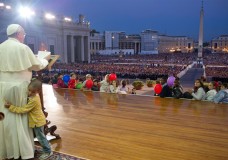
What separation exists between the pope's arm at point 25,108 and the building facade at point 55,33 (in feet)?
94.9

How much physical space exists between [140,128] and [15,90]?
2.76 metres

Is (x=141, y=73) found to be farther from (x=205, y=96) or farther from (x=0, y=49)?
(x=0, y=49)

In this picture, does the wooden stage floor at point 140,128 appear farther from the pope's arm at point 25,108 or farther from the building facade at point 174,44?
the building facade at point 174,44

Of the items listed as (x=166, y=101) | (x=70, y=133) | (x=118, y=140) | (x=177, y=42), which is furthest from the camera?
(x=177, y=42)

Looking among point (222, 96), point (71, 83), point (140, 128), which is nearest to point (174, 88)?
point (222, 96)

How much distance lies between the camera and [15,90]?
346 cm

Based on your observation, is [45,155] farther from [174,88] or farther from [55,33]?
[55,33]

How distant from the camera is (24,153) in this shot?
3.55 metres

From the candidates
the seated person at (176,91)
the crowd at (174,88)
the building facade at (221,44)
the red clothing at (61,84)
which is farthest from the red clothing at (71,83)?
the building facade at (221,44)

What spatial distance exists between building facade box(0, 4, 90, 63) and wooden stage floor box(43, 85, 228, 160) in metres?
25.9

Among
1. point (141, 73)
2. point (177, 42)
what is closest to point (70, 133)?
point (141, 73)

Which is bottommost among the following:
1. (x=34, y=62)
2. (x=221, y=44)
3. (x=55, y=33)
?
(x=34, y=62)

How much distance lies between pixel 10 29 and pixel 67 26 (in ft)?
141

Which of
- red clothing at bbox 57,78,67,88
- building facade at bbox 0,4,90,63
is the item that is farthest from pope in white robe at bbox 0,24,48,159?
building facade at bbox 0,4,90,63
